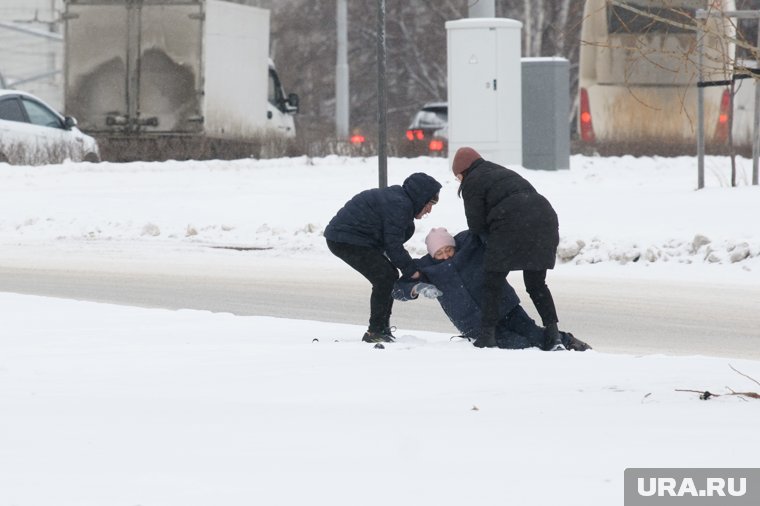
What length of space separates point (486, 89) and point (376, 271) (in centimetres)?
1341

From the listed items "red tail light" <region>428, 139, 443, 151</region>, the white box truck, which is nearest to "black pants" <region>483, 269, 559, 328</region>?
"red tail light" <region>428, 139, 443, 151</region>

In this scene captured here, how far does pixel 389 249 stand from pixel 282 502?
4029 millimetres

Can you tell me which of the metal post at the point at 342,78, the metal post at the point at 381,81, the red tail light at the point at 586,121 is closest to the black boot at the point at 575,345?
the metal post at the point at 381,81

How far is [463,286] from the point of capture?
9.09m

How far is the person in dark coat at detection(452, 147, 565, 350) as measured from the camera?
878 cm

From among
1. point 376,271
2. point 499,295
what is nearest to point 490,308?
point 499,295

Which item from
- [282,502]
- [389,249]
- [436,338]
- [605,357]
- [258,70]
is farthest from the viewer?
[258,70]

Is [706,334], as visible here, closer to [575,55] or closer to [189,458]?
[189,458]

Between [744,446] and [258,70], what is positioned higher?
[258,70]

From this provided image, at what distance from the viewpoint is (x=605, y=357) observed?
27.3 feet

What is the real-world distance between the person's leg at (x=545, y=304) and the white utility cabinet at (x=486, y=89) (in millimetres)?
13145

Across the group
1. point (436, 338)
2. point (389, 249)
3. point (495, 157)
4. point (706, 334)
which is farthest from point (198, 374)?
point (495, 157)

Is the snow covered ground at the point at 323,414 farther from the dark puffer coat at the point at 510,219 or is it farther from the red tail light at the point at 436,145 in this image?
the red tail light at the point at 436,145

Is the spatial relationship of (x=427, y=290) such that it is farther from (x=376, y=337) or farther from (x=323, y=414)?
(x=323, y=414)
